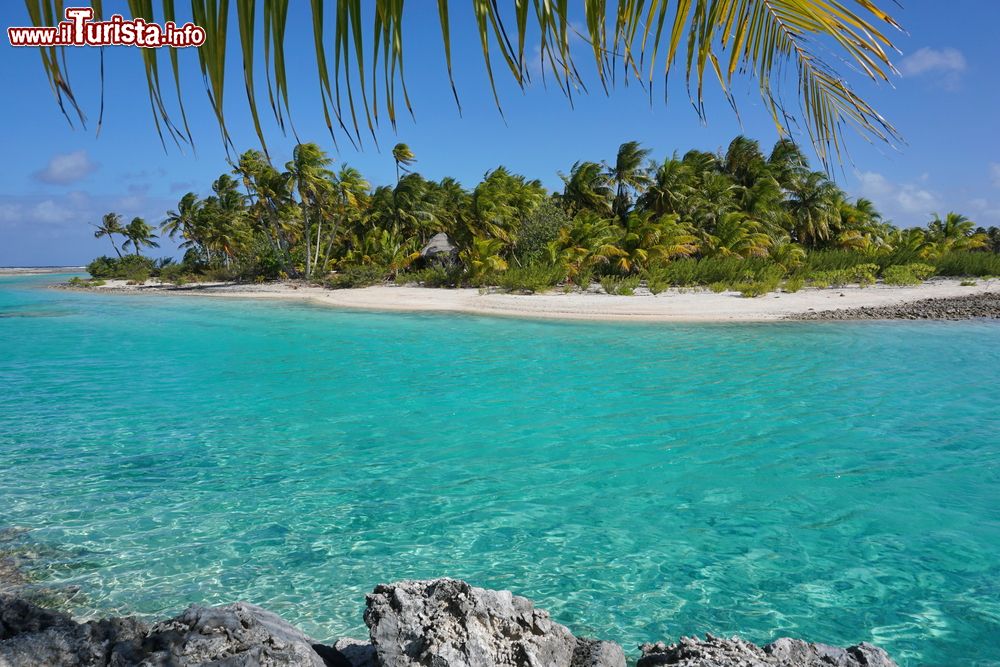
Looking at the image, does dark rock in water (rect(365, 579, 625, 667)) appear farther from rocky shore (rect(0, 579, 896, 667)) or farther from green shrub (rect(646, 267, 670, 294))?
green shrub (rect(646, 267, 670, 294))

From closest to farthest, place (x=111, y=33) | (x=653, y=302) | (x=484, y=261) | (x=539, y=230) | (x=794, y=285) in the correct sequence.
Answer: (x=111, y=33) → (x=653, y=302) → (x=794, y=285) → (x=484, y=261) → (x=539, y=230)

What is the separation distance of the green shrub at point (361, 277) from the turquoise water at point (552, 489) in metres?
21.9

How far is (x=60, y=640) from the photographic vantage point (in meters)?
2.42

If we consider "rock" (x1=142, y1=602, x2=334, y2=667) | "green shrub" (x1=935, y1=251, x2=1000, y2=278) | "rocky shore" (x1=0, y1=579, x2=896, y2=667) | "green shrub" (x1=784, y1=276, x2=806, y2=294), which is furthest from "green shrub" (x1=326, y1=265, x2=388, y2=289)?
"rock" (x1=142, y1=602, x2=334, y2=667)

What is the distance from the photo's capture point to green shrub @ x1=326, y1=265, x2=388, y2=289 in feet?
118

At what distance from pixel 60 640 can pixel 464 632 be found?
5.14 ft

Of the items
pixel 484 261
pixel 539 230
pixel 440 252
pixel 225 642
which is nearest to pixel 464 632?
pixel 225 642

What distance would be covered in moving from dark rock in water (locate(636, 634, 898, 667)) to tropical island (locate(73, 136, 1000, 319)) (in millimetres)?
20263

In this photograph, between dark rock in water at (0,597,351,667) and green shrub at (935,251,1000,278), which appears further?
green shrub at (935,251,1000,278)

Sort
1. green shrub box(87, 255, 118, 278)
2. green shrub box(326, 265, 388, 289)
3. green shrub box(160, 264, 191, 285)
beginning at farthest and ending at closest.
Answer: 1. green shrub box(87, 255, 118, 278)
2. green shrub box(160, 264, 191, 285)
3. green shrub box(326, 265, 388, 289)

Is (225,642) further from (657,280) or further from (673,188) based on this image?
(673,188)

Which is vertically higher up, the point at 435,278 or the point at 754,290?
the point at 435,278

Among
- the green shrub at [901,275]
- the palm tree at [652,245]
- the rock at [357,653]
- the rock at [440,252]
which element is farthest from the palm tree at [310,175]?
the rock at [357,653]

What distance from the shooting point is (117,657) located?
7.92 feet
